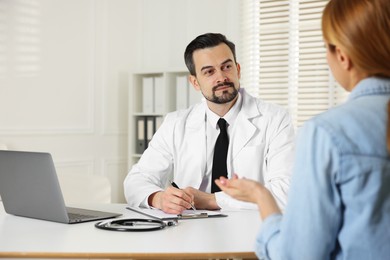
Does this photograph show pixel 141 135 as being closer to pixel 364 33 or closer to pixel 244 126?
pixel 244 126

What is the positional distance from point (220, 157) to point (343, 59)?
1553mm

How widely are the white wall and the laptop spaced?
8.47ft

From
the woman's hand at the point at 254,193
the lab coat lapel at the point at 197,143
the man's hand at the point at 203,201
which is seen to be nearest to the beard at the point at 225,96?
the lab coat lapel at the point at 197,143

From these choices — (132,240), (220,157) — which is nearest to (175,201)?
(132,240)

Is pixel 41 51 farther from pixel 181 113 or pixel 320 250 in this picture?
pixel 320 250

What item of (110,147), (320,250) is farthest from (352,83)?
(110,147)

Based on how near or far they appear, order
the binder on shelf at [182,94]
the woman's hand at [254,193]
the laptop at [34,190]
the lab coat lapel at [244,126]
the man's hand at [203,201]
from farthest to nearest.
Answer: the binder on shelf at [182,94]
the lab coat lapel at [244,126]
the man's hand at [203,201]
the laptop at [34,190]
the woman's hand at [254,193]

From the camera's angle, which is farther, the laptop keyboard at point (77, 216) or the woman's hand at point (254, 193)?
the laptop keyboard at point (77, 216)

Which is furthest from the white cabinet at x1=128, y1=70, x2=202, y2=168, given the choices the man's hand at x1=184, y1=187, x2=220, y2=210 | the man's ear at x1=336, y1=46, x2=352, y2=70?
the man's ear at x1=336, y1=46, x2=352, y2=70

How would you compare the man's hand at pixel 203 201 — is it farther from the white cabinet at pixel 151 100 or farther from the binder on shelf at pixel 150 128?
the binder on shelf at pixel 150 128

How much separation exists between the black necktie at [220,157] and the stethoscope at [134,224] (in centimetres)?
79

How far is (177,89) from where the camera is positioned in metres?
5.33

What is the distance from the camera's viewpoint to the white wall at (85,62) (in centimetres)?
471

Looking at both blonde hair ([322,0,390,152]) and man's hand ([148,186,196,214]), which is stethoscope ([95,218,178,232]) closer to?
man's hand ([148,186,196,214])
